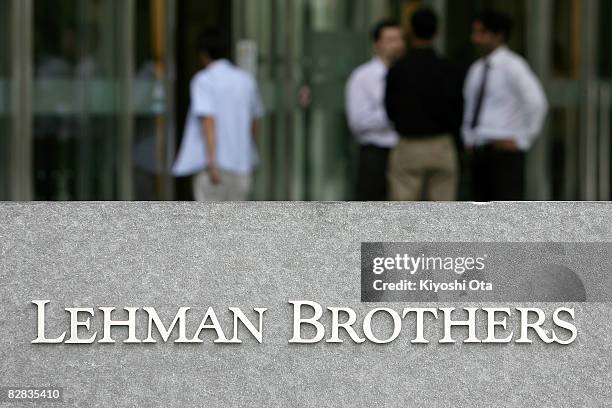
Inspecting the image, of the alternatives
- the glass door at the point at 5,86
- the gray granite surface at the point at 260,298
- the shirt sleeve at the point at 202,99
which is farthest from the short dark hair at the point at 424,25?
the glass door at the point at 5,86

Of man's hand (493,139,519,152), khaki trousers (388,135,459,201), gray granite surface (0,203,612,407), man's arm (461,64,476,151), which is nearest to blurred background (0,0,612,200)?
man's arm (461,64,476,151)

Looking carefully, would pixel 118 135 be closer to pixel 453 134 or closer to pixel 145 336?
pixel 453 134

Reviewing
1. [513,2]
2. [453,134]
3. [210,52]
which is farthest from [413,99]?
[513,2]

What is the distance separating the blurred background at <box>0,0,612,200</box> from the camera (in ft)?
41.3

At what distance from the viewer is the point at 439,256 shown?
14.8ft

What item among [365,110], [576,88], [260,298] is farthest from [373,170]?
[260,298]

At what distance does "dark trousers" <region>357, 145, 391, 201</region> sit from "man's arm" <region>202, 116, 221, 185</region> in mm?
1125

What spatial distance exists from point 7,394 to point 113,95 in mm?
8390

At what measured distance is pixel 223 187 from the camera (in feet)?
29.3

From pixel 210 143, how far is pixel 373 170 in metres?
1.23

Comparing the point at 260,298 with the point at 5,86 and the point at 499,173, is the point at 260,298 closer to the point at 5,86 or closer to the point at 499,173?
the point at 499,173

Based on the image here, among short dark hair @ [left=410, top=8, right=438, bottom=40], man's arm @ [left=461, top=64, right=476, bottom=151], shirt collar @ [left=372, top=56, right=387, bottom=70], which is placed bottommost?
man's arm @ [left=461, top=64, right=476, bottom=151]

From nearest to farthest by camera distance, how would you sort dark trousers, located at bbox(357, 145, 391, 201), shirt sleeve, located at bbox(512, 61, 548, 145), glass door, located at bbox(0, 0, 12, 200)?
shirt sleeve, located at bbox(512, 61, 548, 145) → dark trousers, located at bbox(357, 145, 391, 201) → glass door, located at bbox(0, 0, 12, 200)

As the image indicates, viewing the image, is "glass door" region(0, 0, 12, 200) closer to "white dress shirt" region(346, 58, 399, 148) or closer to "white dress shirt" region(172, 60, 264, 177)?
"white dress shirt" region(172, 60, 264, 177)
